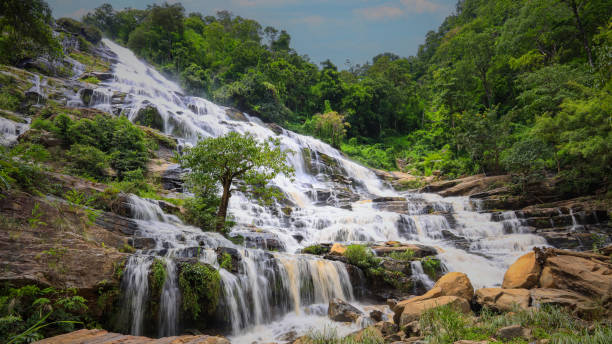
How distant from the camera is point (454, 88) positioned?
27.1 m

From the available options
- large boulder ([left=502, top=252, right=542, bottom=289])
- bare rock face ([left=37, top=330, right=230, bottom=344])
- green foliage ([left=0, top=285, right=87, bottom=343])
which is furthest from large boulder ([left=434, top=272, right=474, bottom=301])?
green foliage ([left=0, top=285, right=87, bottom=343])

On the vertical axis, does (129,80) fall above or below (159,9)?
below

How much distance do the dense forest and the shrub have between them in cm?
1839

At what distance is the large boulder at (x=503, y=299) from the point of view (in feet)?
18.1

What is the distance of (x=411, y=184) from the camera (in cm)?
2434

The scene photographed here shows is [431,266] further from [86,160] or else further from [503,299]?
[86,160]

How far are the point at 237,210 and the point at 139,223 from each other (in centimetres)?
615

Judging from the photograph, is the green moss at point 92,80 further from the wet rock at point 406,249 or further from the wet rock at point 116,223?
the wet rock at point 406,249

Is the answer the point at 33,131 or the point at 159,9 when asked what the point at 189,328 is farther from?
the point at 159,9

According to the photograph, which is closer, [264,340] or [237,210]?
[264,340]

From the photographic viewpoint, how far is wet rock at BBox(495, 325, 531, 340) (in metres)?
3.66

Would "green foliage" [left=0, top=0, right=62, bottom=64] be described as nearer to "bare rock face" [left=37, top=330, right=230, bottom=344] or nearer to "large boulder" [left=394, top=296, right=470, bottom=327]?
"bare rock face" [left=37, top=330, right=230, bottom=344]

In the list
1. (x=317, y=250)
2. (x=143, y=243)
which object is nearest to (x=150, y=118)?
(x=143, y=243)

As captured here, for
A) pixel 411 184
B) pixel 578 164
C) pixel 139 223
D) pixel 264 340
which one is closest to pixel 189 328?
pixel 264 340
